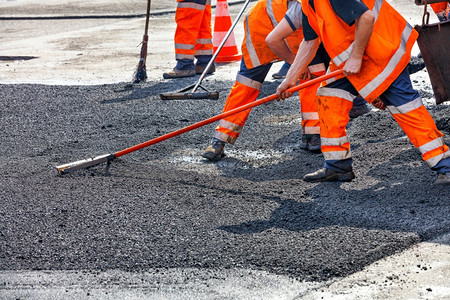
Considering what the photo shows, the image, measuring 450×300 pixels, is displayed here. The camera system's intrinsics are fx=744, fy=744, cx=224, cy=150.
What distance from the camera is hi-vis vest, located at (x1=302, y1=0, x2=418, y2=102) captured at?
13.5 feet

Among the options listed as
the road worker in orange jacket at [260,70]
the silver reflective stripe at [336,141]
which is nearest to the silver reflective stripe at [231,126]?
the road worker in orange jacket at [260,70]

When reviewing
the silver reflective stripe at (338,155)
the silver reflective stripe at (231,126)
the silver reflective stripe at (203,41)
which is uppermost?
the silver reflective stripe at (338,155)

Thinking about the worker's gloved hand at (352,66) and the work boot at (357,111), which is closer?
the worker's gloved hand at (352,66)

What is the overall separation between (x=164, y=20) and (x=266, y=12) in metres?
7.69

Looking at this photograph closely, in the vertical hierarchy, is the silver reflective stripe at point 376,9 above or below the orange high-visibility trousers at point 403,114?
above

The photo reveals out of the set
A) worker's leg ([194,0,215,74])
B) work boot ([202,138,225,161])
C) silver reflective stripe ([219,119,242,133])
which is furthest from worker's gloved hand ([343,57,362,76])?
worker's leg ([194,0,215,74])

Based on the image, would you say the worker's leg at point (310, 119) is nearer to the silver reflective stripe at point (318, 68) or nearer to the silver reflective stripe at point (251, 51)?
the silver reflective stripe at point (318, 68)

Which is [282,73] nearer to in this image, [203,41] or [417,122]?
[203,41]

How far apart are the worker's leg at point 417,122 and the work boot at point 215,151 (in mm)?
1550

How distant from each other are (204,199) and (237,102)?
1210mm

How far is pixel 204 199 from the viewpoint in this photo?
14.3 feet

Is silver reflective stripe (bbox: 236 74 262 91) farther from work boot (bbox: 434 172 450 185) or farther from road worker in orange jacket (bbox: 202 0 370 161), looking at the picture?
work boot (bbox: 434 172 450 185)

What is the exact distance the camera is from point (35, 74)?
8484 millimetres

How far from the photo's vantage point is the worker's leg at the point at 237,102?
17.5 feet
